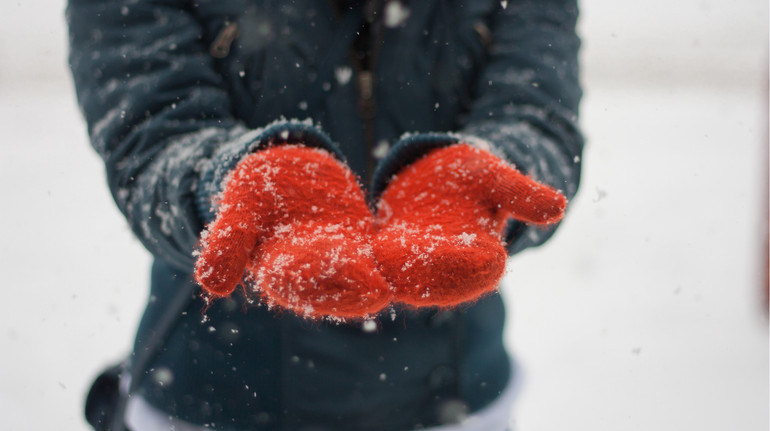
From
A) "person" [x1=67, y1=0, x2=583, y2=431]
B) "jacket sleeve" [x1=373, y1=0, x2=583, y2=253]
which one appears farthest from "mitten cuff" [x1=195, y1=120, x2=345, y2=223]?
"jacket sleeve" [x1=373, y1=0, x2=583, y2=253]

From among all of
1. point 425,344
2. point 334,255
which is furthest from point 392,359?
point 334,255

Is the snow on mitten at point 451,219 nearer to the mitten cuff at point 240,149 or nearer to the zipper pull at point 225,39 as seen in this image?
the mitten cuff at point 240,149

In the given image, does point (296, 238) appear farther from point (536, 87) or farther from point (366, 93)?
point (536, 87)

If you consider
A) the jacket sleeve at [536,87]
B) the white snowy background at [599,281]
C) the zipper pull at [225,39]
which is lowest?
the white snowy background at [599,281]

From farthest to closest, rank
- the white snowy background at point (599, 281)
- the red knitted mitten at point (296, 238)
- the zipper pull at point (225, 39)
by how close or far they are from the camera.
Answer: the white snowy background at point (599, 281)
the zipper pull at point (225, 39)
the red knitted mitten at point (296, 238)

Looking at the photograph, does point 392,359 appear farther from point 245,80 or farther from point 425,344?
point 245,80

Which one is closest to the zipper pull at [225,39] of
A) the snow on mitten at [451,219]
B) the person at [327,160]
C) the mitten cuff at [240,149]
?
the person at [327,160]

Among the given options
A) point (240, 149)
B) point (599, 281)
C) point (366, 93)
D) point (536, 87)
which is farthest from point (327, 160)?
point (599, 281)
